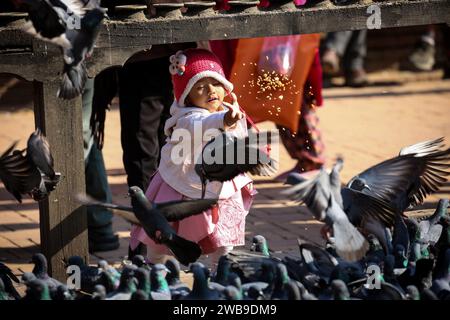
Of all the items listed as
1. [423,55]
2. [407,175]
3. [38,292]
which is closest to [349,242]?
[407,175]

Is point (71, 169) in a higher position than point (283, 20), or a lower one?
lower

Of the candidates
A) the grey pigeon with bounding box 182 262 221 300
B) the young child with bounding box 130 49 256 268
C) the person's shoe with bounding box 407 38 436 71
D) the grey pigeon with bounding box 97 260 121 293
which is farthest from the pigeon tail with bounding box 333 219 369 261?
the person's shoe with bounding box 407 38 436 71

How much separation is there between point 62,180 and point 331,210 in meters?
1.20

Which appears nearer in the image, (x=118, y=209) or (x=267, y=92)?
(x=118, y=209)

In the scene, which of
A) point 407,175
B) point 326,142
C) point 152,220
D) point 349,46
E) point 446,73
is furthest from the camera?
point 446,73

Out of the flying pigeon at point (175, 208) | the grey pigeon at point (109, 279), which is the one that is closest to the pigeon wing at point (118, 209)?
the flying pigeon at point (175, 208)

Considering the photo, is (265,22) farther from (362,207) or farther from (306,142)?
(306,142)

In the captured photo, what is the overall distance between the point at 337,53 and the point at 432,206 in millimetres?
4529

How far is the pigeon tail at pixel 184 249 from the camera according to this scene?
3.90m

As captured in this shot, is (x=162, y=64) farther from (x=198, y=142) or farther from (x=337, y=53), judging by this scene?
(x=337, y=53)

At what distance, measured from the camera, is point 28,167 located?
3.90 m

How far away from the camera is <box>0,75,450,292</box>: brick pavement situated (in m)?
5.59

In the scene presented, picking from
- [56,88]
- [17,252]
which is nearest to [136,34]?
[56,88]
